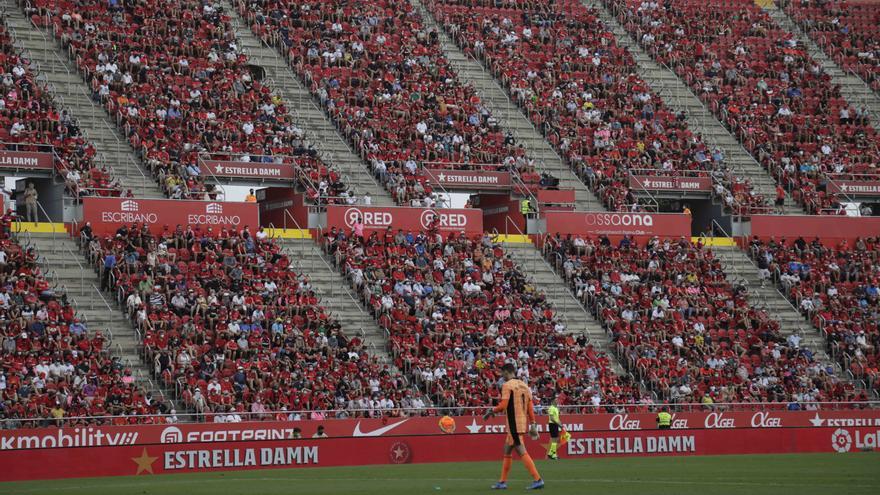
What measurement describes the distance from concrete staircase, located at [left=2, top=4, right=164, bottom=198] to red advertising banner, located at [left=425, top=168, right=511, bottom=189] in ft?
32.5

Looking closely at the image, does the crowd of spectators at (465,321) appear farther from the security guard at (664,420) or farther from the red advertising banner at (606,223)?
the red advertising banner at (606,223)

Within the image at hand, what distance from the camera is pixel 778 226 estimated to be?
5312 centimetres

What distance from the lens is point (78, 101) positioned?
1902 inches

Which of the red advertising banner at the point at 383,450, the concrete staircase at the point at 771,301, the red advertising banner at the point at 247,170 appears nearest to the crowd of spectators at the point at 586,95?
the concrete staircase at the point at 771,301

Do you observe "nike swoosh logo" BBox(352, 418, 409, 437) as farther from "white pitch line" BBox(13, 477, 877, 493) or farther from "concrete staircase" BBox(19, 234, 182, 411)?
"white pitch line" BBox(13, 477, 877, 493)

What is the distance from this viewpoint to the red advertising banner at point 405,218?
4716cm

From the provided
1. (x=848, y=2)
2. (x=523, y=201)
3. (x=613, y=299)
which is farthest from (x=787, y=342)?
(x=848, y=2)

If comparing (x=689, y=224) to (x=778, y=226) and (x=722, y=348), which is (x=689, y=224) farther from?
(x=722, y=348)

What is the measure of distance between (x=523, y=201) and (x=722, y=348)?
886 centimetres

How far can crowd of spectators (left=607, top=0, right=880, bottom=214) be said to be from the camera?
57.4 metres

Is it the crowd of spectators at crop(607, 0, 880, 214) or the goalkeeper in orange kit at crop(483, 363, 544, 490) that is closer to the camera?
the goalkeeper in orange kit at crop(483, 363, 544, 490)

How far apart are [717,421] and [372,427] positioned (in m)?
9.74

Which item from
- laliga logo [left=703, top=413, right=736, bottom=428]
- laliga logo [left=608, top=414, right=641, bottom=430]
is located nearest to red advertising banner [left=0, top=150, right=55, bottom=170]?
laliga logo [left=608, top=414, right=641, bottom=430]

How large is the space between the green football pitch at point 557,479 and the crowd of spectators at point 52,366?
6.33 meters
